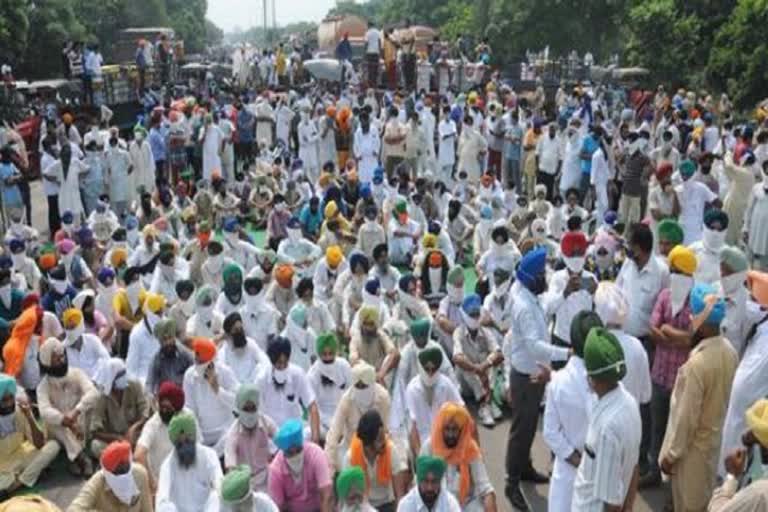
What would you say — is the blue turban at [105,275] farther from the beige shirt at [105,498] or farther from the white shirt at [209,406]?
the beige shirt at [105,498]

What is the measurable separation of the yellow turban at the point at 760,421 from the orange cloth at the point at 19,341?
549 centimetres

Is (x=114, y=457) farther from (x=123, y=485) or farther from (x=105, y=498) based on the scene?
(x=105, y=498)

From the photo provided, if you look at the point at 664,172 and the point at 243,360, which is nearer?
the point at 243,360

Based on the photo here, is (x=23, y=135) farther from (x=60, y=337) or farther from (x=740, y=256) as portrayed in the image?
(x=740, y=256)

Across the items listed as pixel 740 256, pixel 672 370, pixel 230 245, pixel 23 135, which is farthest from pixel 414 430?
pixel 23 135

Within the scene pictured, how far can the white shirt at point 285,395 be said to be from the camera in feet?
19.5

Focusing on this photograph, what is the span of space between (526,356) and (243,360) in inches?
83.3

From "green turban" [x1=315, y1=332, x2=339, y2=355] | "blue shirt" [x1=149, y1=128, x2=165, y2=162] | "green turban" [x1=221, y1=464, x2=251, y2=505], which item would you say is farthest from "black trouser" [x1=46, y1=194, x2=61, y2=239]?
"green turban" [x1=221, y1=464, x2=251, y2=505]

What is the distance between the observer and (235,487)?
4.30 metres

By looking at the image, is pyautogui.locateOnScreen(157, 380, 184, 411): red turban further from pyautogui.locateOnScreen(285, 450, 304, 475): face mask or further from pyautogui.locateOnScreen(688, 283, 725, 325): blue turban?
pyautogui.locateOnScreen(688, 283, 725, 325): blue turban

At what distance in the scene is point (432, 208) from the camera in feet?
36.9

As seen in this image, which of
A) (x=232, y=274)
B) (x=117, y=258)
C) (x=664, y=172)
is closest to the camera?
(x=232, y=274)

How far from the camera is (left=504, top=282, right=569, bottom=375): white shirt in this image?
Answer: 210 inches

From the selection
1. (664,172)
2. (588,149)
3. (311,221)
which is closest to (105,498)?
(311,221)
